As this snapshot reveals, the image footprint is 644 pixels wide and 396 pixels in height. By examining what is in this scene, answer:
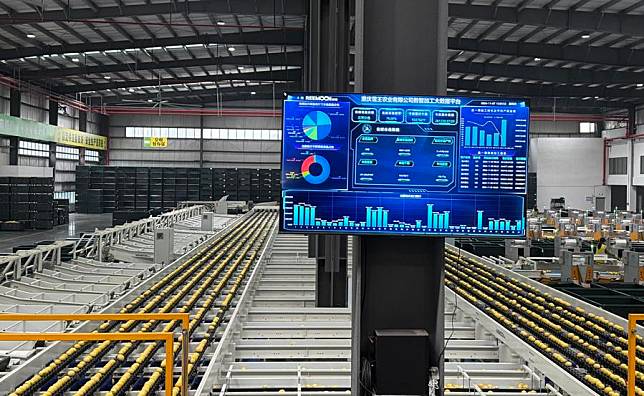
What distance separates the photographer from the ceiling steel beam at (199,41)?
18656 millimetres

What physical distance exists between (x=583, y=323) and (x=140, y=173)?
24970mm

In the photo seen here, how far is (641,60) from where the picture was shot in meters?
19.6

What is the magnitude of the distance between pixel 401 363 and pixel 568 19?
49.1 feet

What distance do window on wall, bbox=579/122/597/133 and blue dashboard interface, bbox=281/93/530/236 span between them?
33.5 meters

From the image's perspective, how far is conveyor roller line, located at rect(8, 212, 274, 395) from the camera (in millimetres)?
4629

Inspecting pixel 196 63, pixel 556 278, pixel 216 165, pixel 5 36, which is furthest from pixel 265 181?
pixel 556 278

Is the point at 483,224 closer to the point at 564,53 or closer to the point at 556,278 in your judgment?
the point at 556,278

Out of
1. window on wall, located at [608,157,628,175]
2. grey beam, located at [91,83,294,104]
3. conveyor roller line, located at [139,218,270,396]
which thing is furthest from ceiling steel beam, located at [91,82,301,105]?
window on wall, located at [608,157,628,175]

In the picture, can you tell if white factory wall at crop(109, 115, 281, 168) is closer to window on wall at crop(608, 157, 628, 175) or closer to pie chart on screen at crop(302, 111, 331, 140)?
window on wall at crop(608, 157, 628, 175)

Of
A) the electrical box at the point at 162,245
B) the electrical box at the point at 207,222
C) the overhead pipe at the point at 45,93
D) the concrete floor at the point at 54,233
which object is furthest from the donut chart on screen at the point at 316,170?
the overhead pipe at the point at 45,93

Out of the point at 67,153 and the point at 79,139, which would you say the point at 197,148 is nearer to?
the point at 67,153

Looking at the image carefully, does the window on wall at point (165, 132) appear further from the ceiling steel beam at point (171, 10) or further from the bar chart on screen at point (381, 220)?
the bar chart on screen at point (381, 220)

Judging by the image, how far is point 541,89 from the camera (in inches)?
1014

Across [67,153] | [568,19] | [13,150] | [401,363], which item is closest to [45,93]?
[13,150]
